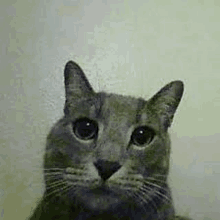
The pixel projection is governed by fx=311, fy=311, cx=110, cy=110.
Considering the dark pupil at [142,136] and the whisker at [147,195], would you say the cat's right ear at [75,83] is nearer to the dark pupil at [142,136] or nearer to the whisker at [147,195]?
the dark pupil at [142,136]

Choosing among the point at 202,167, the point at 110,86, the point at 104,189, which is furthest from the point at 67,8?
the point at 202,167

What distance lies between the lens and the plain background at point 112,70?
1.07 metres

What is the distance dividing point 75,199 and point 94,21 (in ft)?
2.14

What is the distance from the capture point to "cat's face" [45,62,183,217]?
1.00 m

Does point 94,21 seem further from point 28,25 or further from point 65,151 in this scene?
point 65,151

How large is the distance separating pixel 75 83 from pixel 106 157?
294 millimetres

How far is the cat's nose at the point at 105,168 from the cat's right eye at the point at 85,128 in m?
0.11

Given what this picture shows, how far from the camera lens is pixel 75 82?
3.65 ft

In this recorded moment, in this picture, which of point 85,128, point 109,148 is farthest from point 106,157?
A: point 85,128

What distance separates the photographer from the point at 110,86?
3.69 ft

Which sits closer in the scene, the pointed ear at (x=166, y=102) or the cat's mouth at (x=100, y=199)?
the cat's mouth at (x=100, y=199)

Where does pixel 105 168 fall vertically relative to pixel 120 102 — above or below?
below

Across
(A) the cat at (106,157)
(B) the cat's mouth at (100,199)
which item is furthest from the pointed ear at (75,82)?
(B) the cat's mouth at (100,199)

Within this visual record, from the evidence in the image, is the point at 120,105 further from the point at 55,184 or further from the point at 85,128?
the point at 55,184
